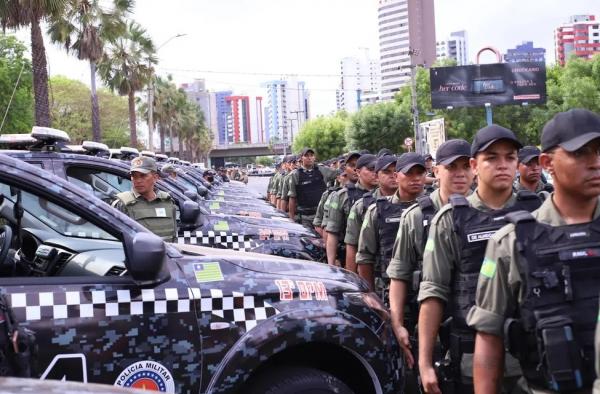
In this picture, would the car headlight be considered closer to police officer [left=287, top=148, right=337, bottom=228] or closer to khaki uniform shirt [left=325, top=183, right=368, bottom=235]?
khaki uniform shirt [left=325, top=183, right=368, bottom=235]

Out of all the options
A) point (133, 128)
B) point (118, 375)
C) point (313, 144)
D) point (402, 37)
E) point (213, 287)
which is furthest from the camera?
point (402, 37)

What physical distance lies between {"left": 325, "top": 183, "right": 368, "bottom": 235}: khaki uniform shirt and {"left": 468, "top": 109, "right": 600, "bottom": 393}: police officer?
4.38 meters

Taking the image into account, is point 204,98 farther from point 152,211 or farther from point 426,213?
point 426,213

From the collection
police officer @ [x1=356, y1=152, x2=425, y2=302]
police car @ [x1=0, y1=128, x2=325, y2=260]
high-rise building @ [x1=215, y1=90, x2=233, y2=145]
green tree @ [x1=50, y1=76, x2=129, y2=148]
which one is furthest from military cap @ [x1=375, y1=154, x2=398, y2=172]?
high-rise building @ [x1=215, y1=90, x2=233, y2=145]

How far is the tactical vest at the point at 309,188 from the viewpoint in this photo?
11.4m

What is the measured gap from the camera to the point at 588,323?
236 centimetres

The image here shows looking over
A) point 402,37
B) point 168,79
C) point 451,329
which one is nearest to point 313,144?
point 168,79

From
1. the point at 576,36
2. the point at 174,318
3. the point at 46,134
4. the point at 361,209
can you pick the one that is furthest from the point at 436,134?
the point at 576,36

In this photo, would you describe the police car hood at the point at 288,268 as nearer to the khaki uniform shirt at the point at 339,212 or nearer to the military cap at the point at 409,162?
the military cap at the point at 409,162

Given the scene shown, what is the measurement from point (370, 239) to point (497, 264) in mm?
2635

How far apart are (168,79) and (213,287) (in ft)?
186

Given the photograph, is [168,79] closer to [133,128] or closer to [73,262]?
[133,128]

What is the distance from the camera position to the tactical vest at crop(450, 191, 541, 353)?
10.7ft

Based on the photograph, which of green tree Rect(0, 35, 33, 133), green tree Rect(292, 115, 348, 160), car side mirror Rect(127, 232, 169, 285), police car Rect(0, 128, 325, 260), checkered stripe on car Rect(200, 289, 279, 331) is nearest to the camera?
car side mirror Rect(127, 232, 169, 285)
